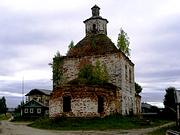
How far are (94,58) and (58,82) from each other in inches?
217

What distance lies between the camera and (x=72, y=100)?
3553 cm

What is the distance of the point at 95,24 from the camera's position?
145 feet

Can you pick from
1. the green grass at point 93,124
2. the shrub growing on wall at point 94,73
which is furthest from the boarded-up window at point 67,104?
the shrub growing on wall at point 94,73

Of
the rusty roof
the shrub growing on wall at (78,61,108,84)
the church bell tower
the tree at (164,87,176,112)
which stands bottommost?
the tree at (164,87,176,112)

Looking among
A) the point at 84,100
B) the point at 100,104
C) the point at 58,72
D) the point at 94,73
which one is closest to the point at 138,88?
the point at 58,72

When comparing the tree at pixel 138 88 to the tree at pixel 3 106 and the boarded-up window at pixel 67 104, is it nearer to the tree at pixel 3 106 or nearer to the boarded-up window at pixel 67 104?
the boarded-up window at pixel 67 104

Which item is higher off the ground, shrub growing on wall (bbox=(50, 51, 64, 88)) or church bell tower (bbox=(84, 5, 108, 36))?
church bell tower (bbox=(84, 5, 108, 36))

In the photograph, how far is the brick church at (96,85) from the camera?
35219 mm

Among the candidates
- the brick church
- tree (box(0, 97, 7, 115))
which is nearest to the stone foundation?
the brick church

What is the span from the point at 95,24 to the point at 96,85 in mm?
11384

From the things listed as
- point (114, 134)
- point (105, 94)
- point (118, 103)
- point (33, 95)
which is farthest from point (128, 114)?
point (33, 95)

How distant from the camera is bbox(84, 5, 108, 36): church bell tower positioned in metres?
44.0

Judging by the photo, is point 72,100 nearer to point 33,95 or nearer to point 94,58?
point 94,58

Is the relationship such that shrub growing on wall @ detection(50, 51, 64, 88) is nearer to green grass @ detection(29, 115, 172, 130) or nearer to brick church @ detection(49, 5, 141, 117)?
brick church @ detection(49, 5, 141, 117)
